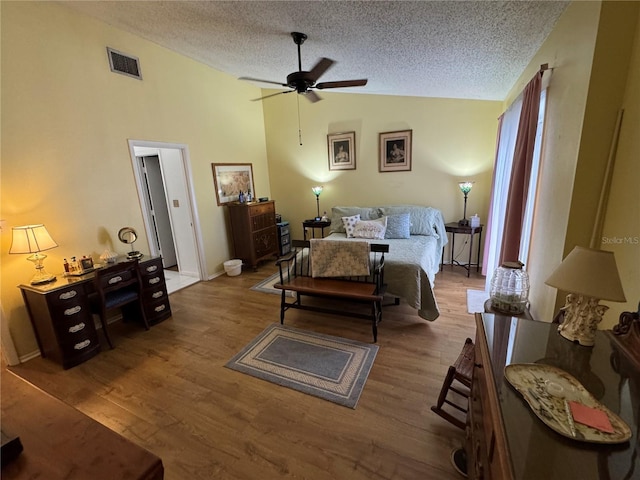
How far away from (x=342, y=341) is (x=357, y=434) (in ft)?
3.14

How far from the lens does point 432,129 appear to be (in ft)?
14.2

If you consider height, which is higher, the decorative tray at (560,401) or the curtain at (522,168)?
the curtain at (522,168)

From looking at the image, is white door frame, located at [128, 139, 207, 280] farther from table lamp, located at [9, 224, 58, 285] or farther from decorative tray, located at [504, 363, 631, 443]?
decorative tray, located at [504, 363, 631, 443]

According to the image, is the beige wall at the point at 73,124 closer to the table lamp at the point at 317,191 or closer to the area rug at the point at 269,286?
the area rug at the point at 269,286

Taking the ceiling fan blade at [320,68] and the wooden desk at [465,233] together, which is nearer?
the ceiling fan blade at [320,68]

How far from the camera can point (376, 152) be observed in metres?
4.75

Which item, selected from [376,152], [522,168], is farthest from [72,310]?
[376,152]

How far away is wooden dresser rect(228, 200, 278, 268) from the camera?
455cm

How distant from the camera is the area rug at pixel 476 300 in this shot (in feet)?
10.3

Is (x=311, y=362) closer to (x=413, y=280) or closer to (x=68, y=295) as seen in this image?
(x=413, y=280)

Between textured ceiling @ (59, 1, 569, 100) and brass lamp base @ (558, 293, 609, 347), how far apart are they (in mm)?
1767

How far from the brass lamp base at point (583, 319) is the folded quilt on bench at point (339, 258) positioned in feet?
5.86

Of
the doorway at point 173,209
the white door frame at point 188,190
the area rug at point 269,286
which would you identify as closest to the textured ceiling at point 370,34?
the white door frame at point 188,190

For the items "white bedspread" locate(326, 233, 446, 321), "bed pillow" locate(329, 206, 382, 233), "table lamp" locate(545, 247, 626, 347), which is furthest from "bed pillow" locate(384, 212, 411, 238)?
"table lamp" locate(545, 247, 626, 347)
